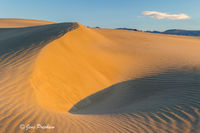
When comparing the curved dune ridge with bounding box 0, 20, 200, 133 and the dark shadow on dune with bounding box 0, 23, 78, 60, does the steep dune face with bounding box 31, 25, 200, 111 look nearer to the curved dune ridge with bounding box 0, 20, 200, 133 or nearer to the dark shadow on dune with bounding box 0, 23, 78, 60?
the curved dune ridge with bounding box 0, 20, 200, 133

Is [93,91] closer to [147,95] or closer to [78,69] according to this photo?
[78,69]

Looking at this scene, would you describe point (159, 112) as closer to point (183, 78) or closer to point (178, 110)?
point (178, 110)

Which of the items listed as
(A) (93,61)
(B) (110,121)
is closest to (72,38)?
(A) (93,61)

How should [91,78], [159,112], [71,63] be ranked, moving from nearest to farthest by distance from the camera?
1. [159,112]
2. [91,78]
3. [71,63]

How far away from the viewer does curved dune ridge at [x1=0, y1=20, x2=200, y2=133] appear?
3836mm

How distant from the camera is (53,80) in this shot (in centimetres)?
636

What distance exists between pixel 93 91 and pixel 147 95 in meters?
2.11

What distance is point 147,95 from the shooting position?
6348mm

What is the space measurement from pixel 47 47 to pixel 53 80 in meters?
2.95
